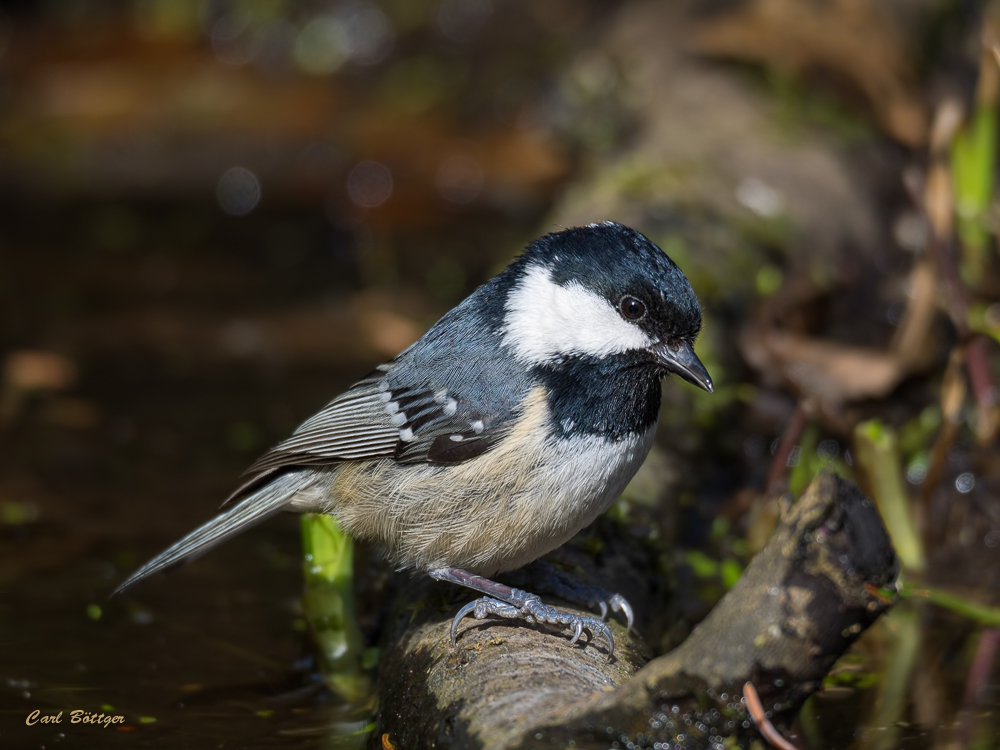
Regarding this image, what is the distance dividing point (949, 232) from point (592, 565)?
7.32 feet

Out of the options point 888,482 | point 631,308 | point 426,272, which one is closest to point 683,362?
point 631,308

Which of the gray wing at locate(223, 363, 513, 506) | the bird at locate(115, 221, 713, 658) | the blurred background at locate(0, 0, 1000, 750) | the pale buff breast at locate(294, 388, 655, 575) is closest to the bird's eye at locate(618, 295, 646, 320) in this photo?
the bird at locate(115, 221, 713, 658)

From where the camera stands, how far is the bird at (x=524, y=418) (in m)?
3.19

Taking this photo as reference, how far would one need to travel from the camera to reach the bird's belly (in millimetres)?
3156

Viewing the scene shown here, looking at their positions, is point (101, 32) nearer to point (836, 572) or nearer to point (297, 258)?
point (297, 258)

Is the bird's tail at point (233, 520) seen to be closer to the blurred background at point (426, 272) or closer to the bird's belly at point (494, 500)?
the bird's belly at point (494, 500)

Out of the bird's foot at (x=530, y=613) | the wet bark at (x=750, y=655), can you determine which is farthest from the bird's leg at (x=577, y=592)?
the wet bark at (x=750, y=655)

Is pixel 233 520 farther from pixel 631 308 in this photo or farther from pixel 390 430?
pixel 631 308

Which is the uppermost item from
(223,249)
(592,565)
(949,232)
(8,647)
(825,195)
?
(949,232)

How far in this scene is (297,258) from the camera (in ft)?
25.4

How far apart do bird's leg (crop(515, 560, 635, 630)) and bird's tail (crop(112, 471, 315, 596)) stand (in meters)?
0.78

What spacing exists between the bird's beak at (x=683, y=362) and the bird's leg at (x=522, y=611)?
732mm

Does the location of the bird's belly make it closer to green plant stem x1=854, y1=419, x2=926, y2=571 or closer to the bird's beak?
the bird's beak

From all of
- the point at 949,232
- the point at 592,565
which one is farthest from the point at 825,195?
the point at 592,565
